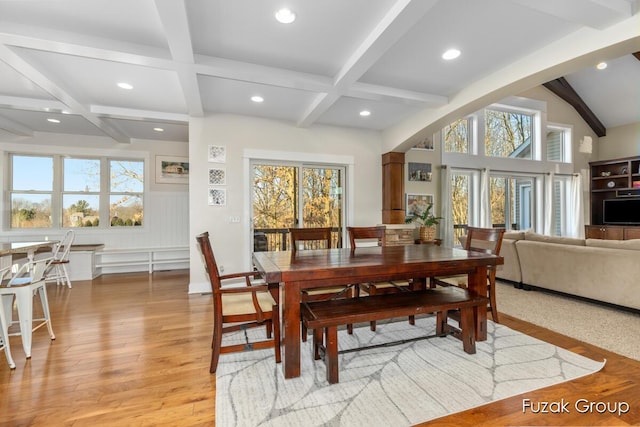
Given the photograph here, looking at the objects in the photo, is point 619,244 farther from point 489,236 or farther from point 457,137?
point 457,137

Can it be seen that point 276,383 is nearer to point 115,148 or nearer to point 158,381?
point 158,381

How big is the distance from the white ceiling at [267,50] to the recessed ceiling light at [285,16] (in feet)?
0.17

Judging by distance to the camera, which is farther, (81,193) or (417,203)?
(417,203)

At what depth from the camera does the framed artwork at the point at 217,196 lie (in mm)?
4422

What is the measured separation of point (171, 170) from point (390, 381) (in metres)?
5.73

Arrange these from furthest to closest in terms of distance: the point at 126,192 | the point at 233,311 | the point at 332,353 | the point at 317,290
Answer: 1. the point at 126,192
2. the point at 317,290
3. the point at 233,311
4. the point at 332,353

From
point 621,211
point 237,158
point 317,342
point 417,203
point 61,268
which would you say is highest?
point 237,158

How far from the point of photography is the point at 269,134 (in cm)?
470

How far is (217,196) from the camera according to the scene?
14.6 feet

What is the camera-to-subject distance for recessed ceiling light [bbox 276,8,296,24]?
2254mm

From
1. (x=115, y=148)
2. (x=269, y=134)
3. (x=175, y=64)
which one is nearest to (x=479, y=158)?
(x=269, y=134)

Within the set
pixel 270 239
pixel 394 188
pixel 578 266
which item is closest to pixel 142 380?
pixel 270 239

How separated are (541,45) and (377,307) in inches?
114

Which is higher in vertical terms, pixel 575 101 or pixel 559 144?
pixel 575 101
